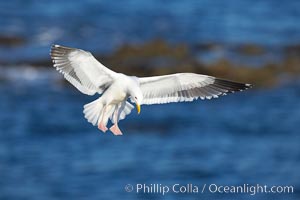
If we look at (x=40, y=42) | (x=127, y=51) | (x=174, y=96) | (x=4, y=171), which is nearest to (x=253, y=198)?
(x=4, y=171)

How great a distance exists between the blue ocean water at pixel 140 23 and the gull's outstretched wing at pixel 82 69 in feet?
31.5

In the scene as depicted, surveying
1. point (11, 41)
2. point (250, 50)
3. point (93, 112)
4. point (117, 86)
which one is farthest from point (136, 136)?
point (117, 86)

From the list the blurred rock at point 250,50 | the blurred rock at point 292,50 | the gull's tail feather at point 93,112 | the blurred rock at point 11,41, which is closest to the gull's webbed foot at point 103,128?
the gull's tail feather at point 93,112

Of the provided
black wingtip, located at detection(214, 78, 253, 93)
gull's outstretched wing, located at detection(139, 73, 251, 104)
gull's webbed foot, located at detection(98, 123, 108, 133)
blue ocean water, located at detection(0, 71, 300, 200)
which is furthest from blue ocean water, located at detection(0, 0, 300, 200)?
gull's webbed foot, located at detection(98, 123, 108, 133)

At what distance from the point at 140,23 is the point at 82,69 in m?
12.8

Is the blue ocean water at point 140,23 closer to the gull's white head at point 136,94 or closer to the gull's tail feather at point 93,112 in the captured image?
the gull's tail feather at point 93,112

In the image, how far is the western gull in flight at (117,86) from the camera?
6996 mm

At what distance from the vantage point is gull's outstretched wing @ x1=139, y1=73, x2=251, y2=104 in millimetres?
7391

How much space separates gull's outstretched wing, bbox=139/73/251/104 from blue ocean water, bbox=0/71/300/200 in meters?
4.55

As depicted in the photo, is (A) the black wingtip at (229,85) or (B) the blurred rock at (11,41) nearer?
(A) the black wingtip at (229,85)

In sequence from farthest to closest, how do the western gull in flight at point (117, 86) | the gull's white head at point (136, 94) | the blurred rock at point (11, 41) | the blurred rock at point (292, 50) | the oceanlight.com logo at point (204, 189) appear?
the blurred rock at point (11, 41)
the blurred rock at point (292, 50)
the oceanlight.com logo at point (204, 189)
the western gull in flight at point (117, 86)
the gull's white head at point (136, 94)

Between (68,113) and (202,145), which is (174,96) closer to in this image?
(202,145)

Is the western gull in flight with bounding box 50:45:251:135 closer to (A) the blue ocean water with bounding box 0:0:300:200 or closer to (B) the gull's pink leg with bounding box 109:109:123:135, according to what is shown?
(B) the gull's pink leg with bounding box 109:109:123:135

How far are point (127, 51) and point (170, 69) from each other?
174cm
